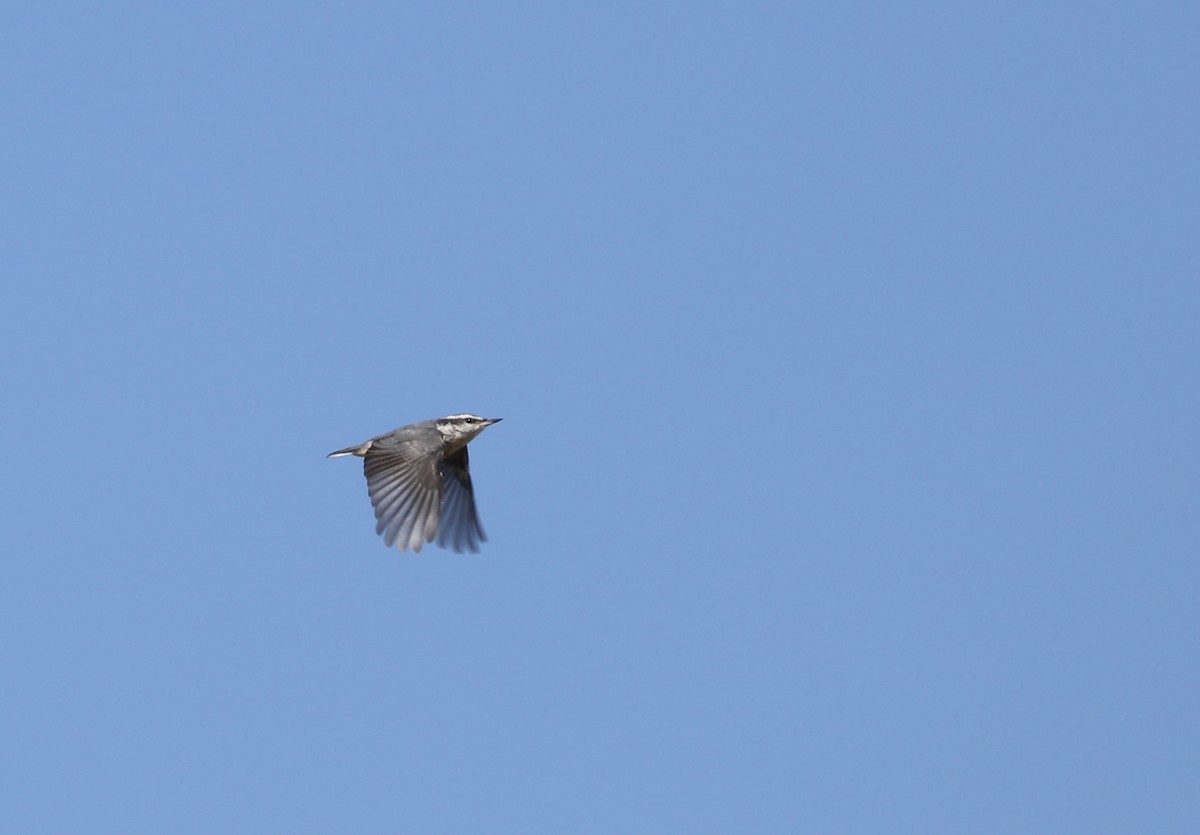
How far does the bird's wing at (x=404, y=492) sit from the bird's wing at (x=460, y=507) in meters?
2.31

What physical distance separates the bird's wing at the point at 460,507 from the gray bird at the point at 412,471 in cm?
58

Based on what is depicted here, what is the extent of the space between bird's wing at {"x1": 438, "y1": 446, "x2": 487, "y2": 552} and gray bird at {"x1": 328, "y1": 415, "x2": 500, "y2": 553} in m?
0.58

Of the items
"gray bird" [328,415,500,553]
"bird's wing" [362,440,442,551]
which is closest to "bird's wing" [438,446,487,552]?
"gray bird" [328,415,500,553]

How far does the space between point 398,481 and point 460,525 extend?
2.94 meters

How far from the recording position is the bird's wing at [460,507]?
24469mm

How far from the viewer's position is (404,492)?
71.2 ft

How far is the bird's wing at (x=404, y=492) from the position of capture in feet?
70.0

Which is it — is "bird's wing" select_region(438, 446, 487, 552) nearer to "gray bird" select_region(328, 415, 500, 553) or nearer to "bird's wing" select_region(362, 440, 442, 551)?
"gray bird" select_region(328, 415, 500, 553)

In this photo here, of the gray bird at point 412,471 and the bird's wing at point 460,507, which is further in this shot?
the bird's wing at point 460,507

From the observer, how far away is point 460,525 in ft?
80.6

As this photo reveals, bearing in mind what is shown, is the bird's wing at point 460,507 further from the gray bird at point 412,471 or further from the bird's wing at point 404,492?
the bird's wing at point 404,492

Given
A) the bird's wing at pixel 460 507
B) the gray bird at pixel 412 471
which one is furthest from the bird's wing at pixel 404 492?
the bird's wing at pixel 460 507

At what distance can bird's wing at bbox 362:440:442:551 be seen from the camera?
21.3 m

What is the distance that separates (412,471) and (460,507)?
9.21 ft
